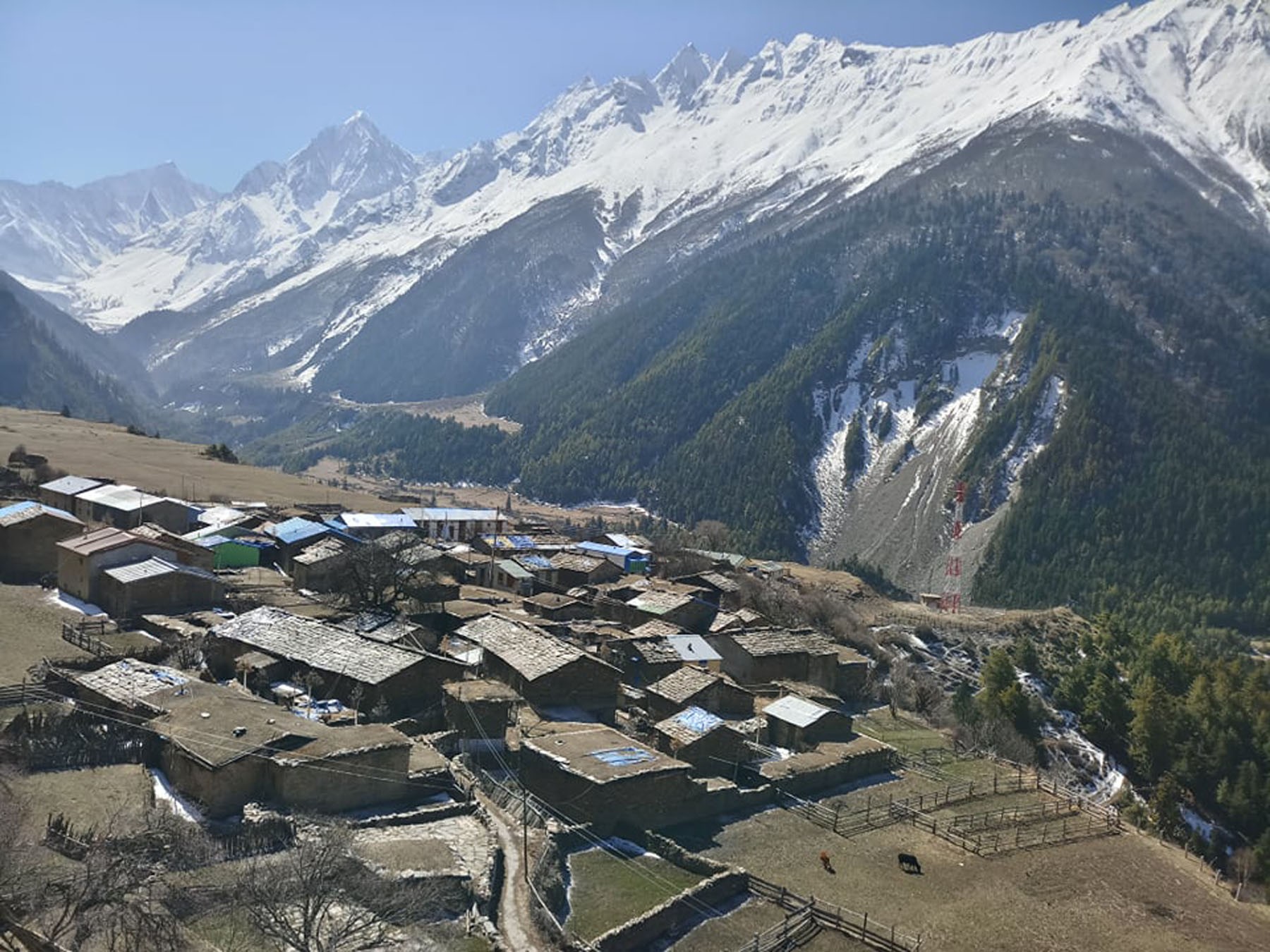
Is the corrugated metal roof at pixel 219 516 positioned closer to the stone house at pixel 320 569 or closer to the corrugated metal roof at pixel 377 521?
the corrugated metal roof at pixel 377 521

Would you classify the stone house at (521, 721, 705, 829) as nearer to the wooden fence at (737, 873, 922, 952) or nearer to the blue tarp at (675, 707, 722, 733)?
the blue tarp at (675, 707, 722, 733)

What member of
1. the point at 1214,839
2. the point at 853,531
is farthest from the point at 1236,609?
the point at 1214,839

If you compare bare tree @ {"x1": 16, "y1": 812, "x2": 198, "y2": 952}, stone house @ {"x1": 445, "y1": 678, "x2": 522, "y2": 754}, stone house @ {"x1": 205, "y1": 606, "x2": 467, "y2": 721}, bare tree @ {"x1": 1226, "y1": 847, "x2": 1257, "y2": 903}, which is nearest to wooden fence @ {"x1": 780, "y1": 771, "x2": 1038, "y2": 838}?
stone house @ {"x1": 445, "y1": 678, "x2": 522, "y2": 754}

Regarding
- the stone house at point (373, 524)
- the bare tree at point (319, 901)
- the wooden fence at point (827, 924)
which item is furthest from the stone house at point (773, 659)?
the bare tree at point (319, 901)

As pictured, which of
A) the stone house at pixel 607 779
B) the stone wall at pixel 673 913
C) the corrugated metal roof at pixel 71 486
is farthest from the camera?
the corrugated metal roof at pixel 71 486

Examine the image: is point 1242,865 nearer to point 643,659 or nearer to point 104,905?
point 643,659

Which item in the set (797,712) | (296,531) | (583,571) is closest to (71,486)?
(296,531)
